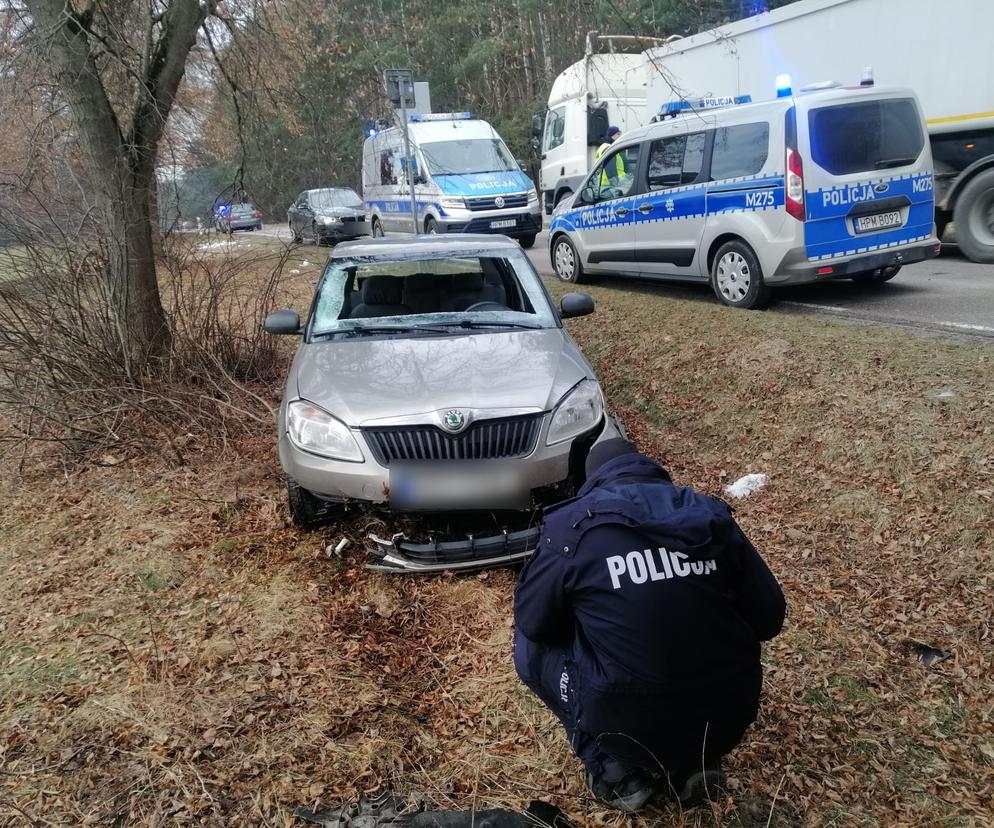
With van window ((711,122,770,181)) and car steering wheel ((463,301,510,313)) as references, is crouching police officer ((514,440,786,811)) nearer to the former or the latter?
car steering wheel ((463,301,510,313))

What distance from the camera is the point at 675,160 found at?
8297mm

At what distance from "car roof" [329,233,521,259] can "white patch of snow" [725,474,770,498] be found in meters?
2.30

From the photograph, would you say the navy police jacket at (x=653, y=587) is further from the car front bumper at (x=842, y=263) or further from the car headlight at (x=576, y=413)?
the car front bumper at (x=842, y=263)

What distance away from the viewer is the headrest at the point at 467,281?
17.1 ft

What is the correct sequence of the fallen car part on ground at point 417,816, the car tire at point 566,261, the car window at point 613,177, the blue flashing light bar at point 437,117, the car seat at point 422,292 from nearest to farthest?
the fallen car part on ground at point 417,816, the car seat at point 422,292, the car window at point 613,177, the car tire at point 566,261, the blue flashing light bar at point 437,117

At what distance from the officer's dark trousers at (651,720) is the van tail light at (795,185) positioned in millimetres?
5874

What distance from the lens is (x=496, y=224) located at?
14680 mm

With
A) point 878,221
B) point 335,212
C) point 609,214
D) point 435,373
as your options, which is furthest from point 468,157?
point 435,373

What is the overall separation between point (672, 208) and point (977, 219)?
13.4ft

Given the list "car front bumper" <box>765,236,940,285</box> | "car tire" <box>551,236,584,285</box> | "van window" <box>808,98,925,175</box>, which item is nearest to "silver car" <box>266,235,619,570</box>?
"car front bumper" <box>765,236,940,285</box>

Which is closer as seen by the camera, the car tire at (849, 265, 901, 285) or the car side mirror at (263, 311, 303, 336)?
the car side mirror at (263, 311, 303, 336)

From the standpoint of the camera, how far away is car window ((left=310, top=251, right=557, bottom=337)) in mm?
4801

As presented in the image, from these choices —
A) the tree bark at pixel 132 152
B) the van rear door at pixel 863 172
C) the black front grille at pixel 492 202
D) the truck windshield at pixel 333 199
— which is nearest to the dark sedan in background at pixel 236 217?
the tree bark at pixel 132 152

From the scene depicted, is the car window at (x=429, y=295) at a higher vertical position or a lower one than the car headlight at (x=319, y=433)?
higher
